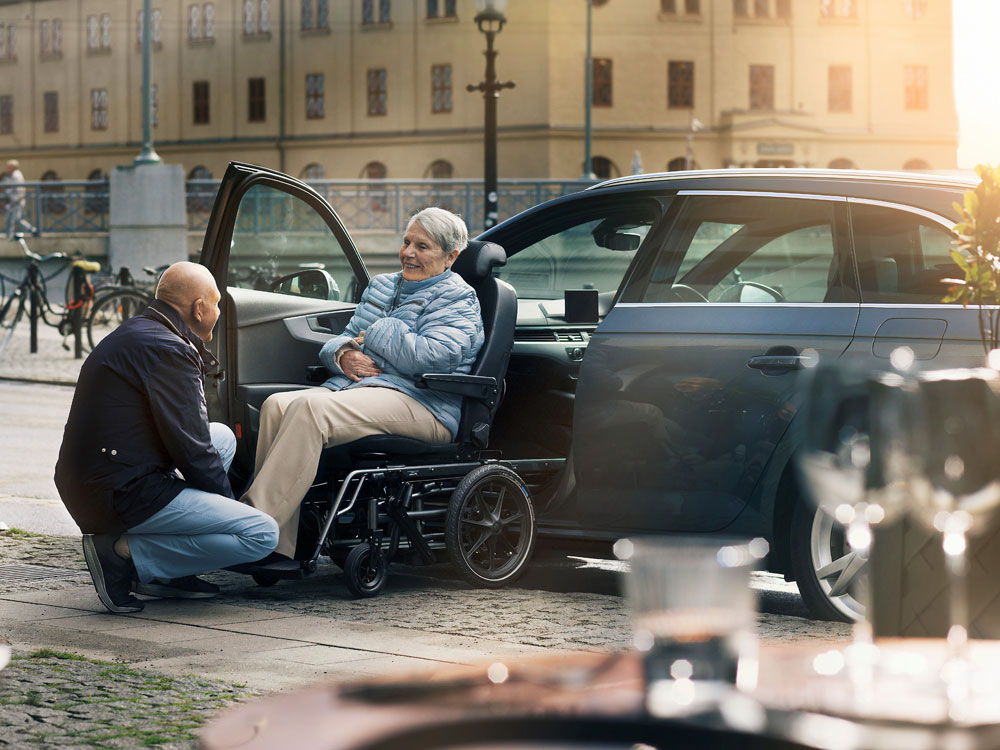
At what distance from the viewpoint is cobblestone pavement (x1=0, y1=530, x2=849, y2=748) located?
4.18m

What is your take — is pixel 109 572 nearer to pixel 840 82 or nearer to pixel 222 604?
pixel 222 604

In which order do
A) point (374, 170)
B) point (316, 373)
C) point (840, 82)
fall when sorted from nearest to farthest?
point (316, 373) < point (840, 82) < point (374, 170)

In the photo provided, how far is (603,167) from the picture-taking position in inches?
2422

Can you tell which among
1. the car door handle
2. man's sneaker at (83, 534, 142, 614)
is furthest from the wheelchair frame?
the car door handle

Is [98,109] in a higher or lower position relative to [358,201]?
higher

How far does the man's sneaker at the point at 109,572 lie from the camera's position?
19.5 feet

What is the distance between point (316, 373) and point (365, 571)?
3.75 ft

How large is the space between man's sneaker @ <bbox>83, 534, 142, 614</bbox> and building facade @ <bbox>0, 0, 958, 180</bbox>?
52.6 meters

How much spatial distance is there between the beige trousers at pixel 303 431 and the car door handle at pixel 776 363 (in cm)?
146

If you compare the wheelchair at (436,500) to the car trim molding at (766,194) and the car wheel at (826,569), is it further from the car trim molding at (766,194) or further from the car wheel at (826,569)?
the car wheel at (826,569)

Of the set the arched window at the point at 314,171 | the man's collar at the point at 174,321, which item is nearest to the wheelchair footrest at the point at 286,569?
the man's collar at the point at 174,321

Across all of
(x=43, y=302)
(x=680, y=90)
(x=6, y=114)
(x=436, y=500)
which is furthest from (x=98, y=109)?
(x=436, y=500)

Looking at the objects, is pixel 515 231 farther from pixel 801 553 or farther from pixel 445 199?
pixel 445 199

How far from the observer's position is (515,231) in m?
7.01
